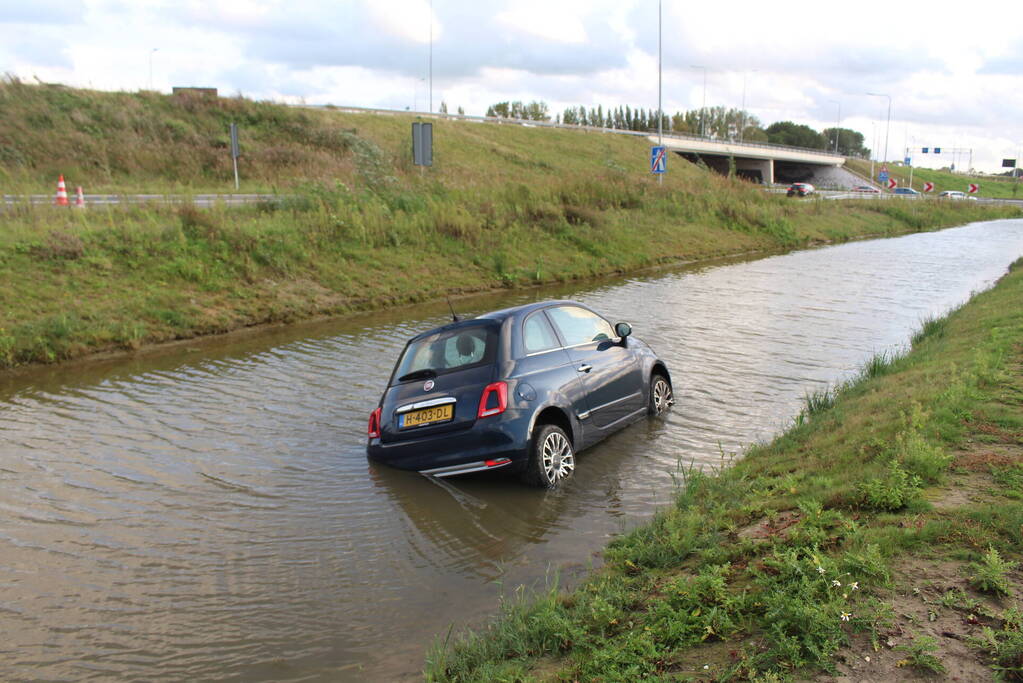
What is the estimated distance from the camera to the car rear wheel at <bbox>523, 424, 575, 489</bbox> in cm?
702

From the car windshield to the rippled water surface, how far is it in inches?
39.5

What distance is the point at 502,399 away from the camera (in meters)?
7.02

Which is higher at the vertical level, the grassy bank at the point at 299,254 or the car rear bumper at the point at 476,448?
the grassy bank at the point at 299,254

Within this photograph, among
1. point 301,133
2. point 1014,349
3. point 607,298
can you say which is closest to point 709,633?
point 1014,349

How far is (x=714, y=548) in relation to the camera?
4.80 meters

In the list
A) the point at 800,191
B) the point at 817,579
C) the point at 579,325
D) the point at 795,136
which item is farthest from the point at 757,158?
A: the point at 817,579

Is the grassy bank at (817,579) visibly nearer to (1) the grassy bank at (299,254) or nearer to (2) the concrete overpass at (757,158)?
(1) the grassy bank at (299,254)

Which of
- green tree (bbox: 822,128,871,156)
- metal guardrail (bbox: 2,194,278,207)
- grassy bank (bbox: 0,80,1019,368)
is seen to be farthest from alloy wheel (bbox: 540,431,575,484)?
green tree (bbox: 822,128,871,156)

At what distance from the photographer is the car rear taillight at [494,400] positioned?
7.01 meters

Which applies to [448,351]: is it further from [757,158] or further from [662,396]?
[757,158]

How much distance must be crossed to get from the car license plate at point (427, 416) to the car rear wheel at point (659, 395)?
288 cm

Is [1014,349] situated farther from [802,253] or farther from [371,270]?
[802,253]

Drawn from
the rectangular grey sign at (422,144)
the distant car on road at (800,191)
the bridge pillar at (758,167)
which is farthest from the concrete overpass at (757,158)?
the rectangular grey sign at (422,144)

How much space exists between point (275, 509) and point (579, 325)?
11.8 ft
